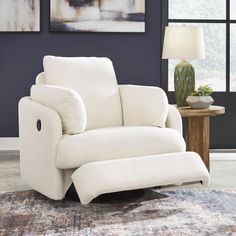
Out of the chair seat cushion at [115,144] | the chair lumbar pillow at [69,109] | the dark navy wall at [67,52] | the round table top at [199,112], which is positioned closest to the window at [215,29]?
the dark navy wall at [67,52]

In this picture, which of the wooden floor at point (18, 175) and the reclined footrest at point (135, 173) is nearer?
the reclined footrest at point (135, 173)

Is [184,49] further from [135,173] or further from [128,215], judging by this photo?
[128,215]

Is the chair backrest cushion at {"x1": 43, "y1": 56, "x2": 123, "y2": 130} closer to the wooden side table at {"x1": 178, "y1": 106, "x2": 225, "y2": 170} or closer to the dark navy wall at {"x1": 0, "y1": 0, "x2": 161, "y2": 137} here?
the wooden side table at {"x1": 178, "y1": 106, "x2": 225, "y2": 170}

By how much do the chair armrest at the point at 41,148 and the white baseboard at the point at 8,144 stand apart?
5.84 ft

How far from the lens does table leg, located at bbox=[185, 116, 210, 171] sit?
4297mm

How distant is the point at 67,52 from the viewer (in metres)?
5.61

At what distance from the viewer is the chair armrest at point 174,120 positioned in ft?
12.8

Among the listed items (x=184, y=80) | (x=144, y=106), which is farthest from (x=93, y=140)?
(x=184, y=80)

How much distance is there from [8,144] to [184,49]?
6.90 ft

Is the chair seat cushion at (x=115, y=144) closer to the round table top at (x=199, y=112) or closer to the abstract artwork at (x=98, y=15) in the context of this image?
the round table top at (x=199, y=112)

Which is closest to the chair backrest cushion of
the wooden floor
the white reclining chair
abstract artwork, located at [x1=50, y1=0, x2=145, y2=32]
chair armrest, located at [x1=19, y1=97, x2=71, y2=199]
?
the white reclining chair

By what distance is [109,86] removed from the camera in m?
4.14

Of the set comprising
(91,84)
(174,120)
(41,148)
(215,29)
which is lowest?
(41,148)

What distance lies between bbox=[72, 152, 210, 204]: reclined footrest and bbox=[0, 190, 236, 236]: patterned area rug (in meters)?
0.14
